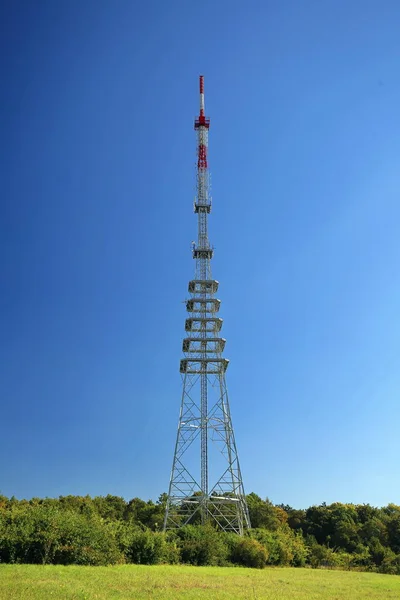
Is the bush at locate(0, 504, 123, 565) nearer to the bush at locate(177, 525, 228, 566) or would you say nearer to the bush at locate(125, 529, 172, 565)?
the bush at locate(125, 529, 172, 565)

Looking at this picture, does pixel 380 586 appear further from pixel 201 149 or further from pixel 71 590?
pixel 201 149

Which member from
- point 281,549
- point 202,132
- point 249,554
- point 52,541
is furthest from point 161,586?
point 202,132

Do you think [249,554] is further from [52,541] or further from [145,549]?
[52,541]

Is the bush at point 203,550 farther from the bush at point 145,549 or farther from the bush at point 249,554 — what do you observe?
the bush at point 145,549

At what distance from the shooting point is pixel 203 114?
48.4 meters

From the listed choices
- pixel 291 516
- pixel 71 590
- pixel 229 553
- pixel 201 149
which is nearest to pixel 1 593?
pixel 71 590

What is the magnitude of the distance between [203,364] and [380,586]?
23373 mm

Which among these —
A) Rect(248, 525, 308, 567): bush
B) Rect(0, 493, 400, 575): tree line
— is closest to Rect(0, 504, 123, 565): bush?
Rect(0, 493, 400, 575): tree line

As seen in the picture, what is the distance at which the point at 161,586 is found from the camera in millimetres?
20000

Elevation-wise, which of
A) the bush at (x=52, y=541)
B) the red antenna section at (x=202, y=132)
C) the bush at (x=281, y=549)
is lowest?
the bush at (x=281, y=549)

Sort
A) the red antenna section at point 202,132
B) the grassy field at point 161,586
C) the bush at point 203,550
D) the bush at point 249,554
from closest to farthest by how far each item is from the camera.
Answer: the grassy field at point 161,586 < the bush at point 203,550 < the bush at point 249,554 < the red antenna section at point 202,132

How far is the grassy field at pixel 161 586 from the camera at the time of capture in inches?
672

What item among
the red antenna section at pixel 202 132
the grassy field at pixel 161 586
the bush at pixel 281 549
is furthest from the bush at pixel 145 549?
the red antenna section at pixel 202 132

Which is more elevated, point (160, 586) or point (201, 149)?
point (201, 149)
